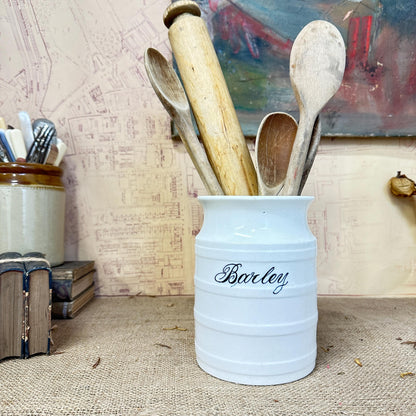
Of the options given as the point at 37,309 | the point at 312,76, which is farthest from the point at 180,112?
the point at 37,309

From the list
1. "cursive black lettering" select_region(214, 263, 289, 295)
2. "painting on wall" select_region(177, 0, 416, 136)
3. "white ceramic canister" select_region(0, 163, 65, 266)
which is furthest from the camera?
"painting on wall" select_region(177, 0, 416, 136)

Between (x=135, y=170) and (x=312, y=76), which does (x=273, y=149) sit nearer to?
(x=312, y=76)

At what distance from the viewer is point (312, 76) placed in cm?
38

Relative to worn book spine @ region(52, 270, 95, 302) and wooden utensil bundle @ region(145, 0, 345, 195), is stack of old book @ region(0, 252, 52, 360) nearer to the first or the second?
worn book spine @ region(52, 270, 95, 302)

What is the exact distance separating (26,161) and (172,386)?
41cm

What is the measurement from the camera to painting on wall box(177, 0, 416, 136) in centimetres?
64

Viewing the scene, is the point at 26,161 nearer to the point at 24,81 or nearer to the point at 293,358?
the point at 24,81

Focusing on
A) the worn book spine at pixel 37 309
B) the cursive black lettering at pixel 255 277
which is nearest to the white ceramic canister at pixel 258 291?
the cursive black lettering at pixel 255 277

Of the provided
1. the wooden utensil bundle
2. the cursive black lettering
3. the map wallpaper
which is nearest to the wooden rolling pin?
the wooden utensil bundle

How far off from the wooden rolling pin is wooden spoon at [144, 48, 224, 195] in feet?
0.08

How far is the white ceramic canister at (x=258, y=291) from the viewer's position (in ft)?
1.12

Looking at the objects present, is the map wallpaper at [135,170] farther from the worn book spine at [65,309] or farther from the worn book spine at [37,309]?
the worn book spine at [37,309]

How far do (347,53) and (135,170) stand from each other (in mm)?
452

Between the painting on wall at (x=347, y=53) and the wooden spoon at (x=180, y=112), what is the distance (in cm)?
24
